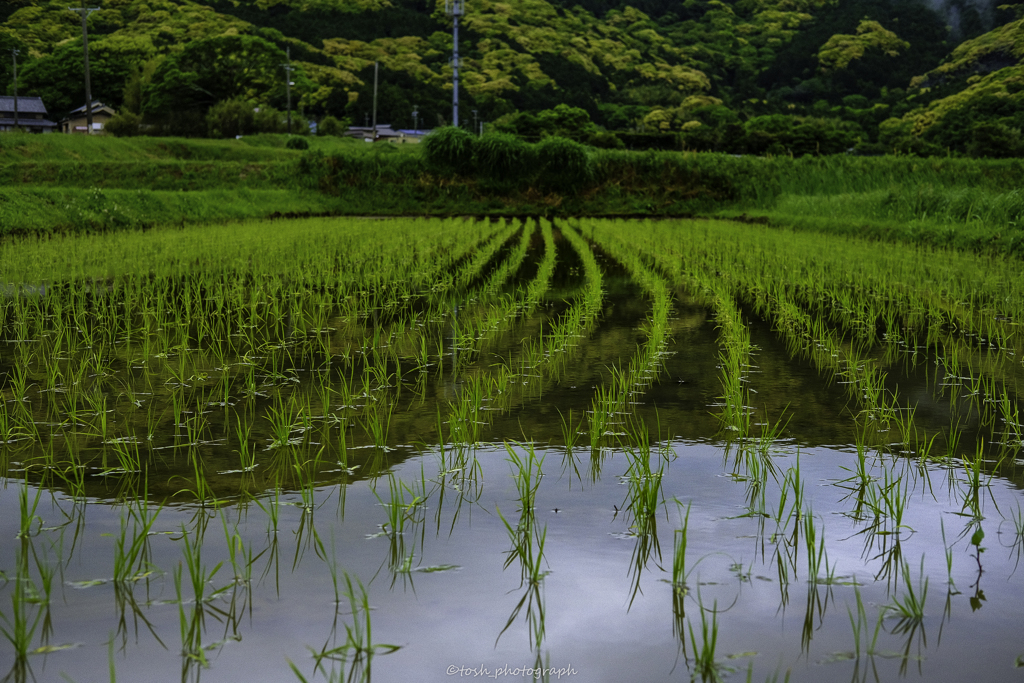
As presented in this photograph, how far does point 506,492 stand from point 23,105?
5595 cm

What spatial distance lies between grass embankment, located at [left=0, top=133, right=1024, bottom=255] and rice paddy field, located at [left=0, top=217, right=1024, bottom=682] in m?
12.1

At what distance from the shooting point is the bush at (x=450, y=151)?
82.1 feet

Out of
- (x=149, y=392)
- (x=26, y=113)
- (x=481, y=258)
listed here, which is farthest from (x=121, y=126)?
(x=149, y=392)

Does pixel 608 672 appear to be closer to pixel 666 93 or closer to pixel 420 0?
pixel 666 93

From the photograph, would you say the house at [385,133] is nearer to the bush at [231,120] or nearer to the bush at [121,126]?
the bush at [231,120]

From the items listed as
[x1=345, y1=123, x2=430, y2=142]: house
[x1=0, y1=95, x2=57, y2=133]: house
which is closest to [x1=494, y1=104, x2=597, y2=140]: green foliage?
[x1=345, y1=123, x2=430, y2=142]: house

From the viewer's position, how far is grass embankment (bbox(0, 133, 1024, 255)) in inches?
797

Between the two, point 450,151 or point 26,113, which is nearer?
point 450,151

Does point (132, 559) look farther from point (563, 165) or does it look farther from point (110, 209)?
point (563, 165)

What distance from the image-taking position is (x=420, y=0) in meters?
80.2

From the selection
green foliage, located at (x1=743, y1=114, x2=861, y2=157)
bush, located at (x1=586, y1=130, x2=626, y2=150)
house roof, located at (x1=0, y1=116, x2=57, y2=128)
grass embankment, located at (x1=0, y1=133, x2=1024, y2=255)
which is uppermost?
house roof, located at (x1=0, y1=116, x2=57, y2=128)

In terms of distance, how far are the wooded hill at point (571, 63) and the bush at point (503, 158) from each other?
653 inches

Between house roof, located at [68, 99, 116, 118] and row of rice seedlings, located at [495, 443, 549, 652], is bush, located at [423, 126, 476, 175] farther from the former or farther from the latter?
house roof, located at [68, 99, 116, 118]

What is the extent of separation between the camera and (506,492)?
288 centimetres
